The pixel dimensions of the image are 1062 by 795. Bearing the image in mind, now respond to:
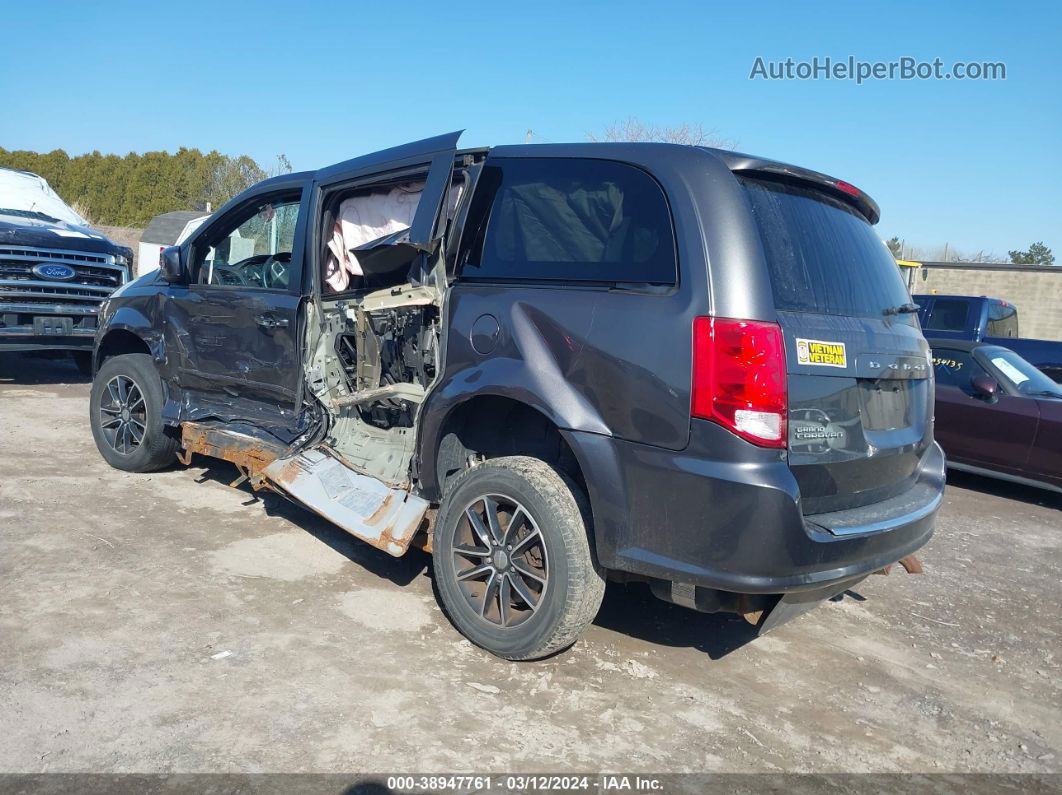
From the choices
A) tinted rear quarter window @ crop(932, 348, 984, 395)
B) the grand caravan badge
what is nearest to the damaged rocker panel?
the grand caravan badge

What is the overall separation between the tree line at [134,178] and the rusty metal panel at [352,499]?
2667cm

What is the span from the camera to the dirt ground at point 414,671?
2879 mm

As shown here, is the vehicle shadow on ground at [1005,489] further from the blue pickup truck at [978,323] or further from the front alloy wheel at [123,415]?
the front alloy wheel at [123,415]

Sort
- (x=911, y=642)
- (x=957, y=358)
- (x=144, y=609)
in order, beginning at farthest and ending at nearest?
(x=957, y=358), (x=911, y=642), (x=144, y=609)

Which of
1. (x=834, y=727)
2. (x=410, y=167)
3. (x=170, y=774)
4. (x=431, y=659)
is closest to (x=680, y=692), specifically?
(x=834, y=727)

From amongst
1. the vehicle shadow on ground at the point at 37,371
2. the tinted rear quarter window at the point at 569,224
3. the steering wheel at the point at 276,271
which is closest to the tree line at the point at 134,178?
the vehicle shadow on ground at the point at 37,371

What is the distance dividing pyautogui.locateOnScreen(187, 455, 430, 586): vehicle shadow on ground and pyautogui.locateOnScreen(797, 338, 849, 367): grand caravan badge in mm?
2382

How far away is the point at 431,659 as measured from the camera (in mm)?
3531

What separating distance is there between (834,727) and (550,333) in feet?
6.10

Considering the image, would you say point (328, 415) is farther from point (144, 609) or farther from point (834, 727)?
point (834, 727)

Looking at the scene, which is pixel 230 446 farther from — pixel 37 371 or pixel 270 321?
pixel 37 371

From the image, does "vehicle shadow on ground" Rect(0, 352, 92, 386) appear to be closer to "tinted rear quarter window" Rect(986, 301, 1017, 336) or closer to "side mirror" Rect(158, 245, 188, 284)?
"side mirror" Rect(158, 245, 188, 284)

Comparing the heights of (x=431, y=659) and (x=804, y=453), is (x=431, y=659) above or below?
below

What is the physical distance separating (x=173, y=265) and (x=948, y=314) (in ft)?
34.2
